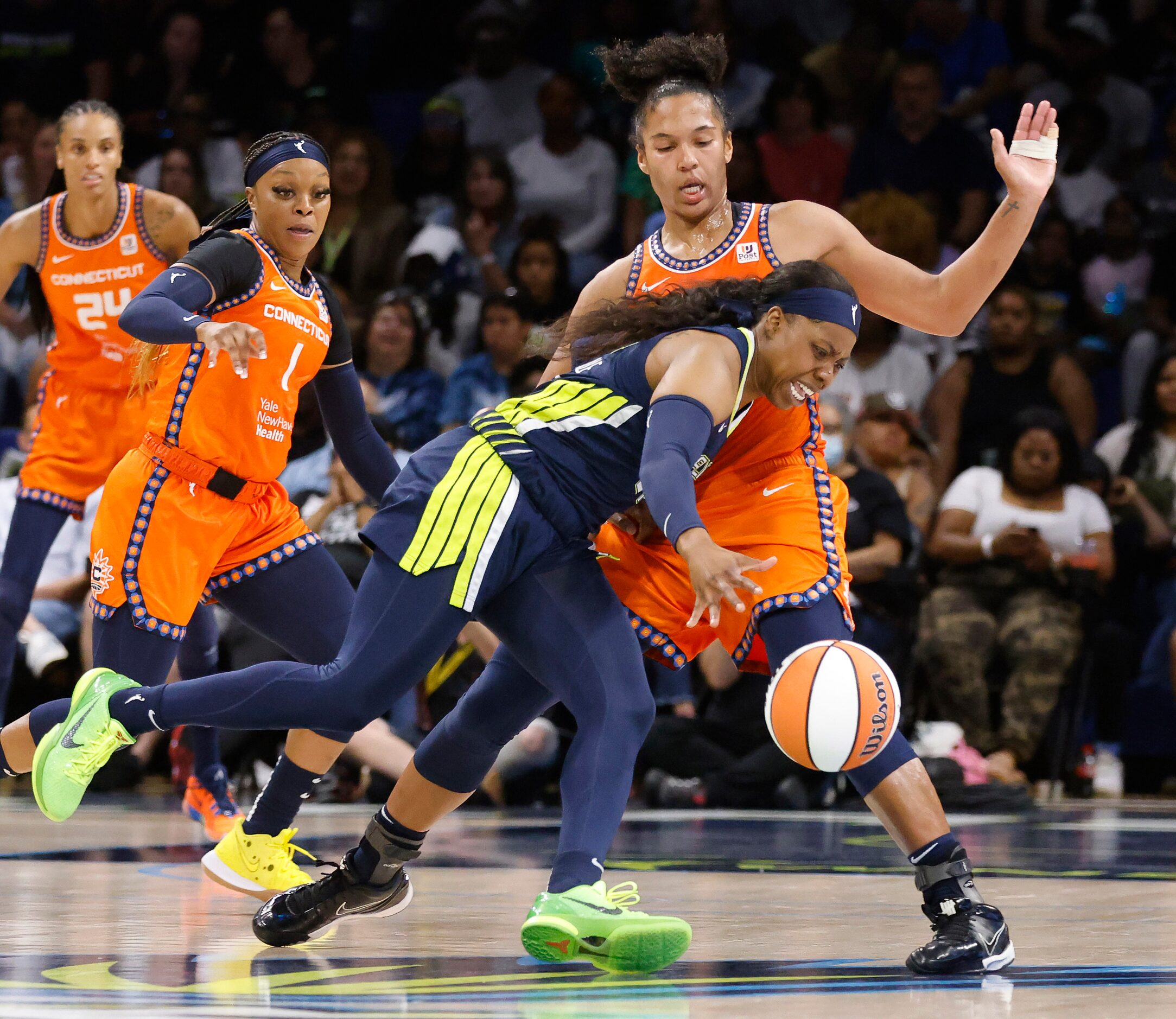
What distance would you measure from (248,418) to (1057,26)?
7.28 meters

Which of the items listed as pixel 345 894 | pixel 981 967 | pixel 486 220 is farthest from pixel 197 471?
pixel 486 220

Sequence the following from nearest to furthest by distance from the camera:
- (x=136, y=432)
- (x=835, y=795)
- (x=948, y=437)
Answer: (x=136, y=432) < (x=835, y=795) < (x=948, y=437)

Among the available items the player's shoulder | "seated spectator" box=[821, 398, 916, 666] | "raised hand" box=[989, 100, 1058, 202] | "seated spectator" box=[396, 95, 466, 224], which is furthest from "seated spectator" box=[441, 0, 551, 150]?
"raised hand" box=[989, 100, 1058, 202]

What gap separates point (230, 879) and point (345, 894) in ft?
1.95

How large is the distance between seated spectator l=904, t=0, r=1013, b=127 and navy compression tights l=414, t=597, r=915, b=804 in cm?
734

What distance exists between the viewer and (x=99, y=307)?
579 centimetres

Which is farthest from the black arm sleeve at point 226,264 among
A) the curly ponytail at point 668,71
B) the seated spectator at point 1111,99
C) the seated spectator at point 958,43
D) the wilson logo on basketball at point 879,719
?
the seated spectator at point 958,43

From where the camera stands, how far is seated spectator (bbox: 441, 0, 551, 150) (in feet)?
36.2

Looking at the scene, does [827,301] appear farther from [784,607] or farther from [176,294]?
[176,294]

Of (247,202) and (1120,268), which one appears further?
(1120,268)

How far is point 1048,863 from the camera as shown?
5309 millimetres

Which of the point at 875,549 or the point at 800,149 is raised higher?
the point at 800,149

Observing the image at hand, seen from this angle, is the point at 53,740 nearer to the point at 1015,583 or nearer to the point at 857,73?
the point at 1015,583

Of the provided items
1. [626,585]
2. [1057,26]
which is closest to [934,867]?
[626,585]
